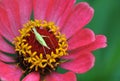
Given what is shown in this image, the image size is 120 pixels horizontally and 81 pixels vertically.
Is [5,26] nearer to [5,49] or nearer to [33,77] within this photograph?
[5,49]

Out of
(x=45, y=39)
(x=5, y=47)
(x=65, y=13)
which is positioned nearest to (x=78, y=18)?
(x=65, y=13)

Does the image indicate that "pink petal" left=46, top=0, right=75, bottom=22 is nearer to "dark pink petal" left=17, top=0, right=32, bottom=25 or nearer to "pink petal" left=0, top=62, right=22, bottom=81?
"dark pink petal" left=17, top=0, right=32, bottom=25

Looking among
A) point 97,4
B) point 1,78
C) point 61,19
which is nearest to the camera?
point 1,78

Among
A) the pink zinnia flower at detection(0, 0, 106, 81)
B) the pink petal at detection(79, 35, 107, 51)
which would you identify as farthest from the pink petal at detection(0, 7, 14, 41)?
the pink petal at detection(79, 35, 107, 51)

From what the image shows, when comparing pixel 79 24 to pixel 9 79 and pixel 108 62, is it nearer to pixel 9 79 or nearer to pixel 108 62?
pixel 108 62

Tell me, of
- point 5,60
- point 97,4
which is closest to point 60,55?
point 5,60

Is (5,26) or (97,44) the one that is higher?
(5,26)

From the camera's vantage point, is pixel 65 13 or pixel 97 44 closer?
pixel 97 44
